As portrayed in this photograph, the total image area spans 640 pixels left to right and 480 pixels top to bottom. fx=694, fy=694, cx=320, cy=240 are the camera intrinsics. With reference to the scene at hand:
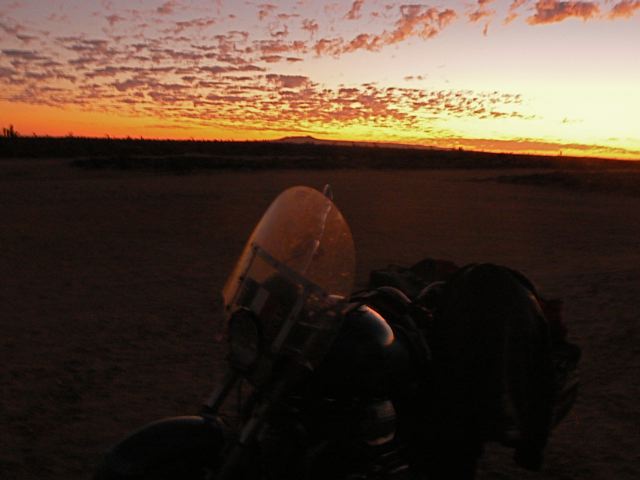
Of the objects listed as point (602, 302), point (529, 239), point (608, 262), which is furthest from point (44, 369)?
point (529, 239)

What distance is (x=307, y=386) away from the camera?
2.84 m

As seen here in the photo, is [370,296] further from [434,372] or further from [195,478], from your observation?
[195,478]

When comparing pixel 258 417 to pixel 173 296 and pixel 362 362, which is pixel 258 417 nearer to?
pixel 362 362

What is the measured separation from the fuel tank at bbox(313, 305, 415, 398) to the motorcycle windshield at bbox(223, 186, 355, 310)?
0.55 feet

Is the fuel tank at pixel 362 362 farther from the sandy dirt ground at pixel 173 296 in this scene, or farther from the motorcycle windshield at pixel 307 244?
the sandy dirt ground at pixel 173 296

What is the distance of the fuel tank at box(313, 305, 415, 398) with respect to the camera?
281 cm

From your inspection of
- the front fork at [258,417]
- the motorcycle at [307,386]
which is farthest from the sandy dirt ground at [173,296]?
the front fork at [258,417]

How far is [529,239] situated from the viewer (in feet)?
50.8

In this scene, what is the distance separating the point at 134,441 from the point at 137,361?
13.4ft

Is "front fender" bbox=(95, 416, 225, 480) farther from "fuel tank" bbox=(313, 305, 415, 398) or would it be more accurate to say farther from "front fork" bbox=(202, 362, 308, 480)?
"fuel tank" bbox=(313, 305, 415, 398)

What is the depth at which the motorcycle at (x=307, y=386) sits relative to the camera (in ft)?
8.63

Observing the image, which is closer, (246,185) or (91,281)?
(91,281)

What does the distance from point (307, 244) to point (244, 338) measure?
1.57ft

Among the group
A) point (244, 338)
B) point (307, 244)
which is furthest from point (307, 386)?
point (307, 244)
